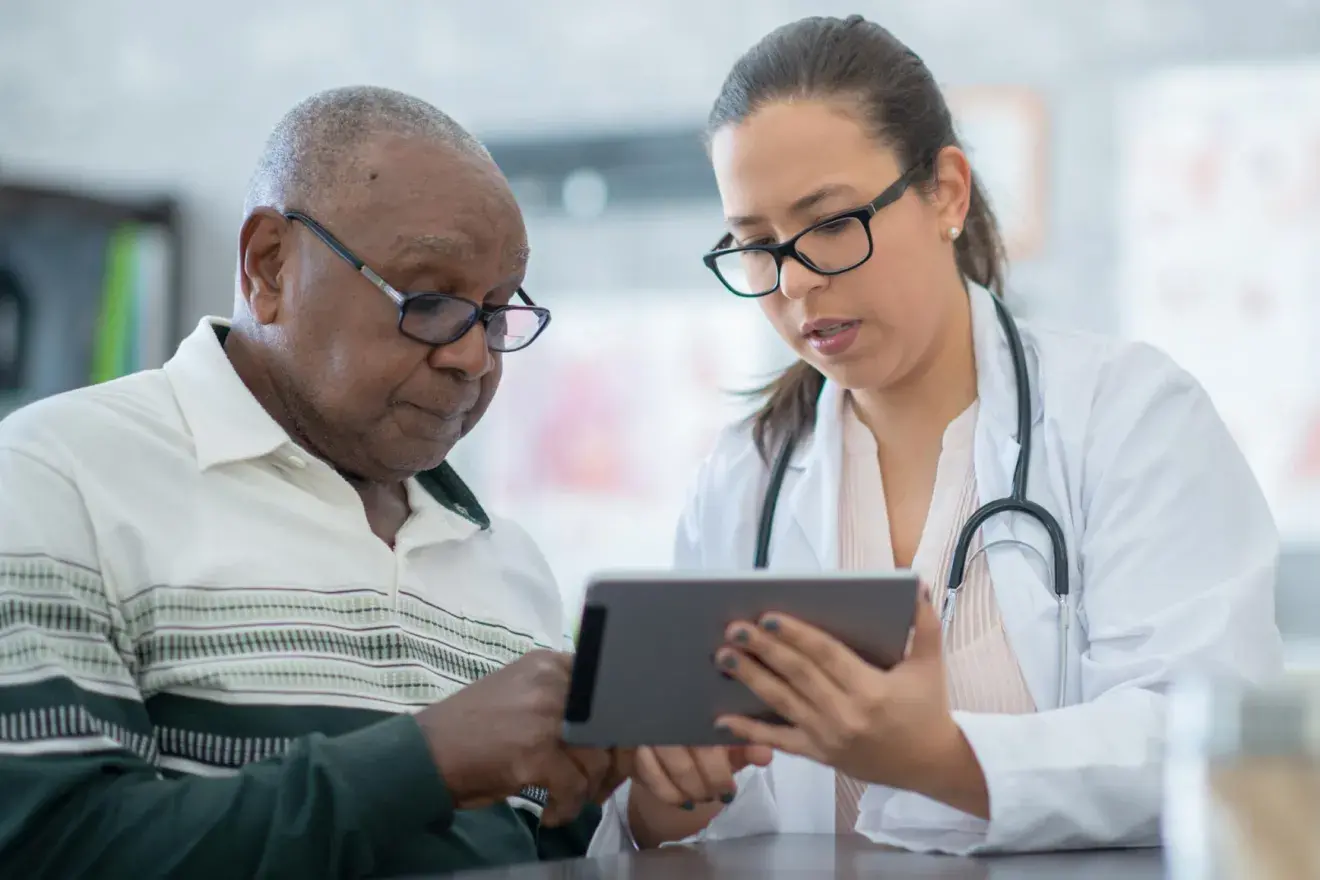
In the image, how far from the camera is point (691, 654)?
1103 millimetres

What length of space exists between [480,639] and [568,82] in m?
2.43

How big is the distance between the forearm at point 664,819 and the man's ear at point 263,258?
0.58 metres

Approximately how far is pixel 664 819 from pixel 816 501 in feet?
1.54

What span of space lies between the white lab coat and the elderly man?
0.96 feet

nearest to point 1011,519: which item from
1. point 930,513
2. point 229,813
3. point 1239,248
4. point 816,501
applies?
point 930,513

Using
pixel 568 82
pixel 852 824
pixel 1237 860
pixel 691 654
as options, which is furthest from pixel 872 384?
pixel 568 82

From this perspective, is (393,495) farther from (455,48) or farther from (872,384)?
(455,48)

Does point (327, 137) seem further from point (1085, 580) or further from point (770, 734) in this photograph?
point (1085, 580)

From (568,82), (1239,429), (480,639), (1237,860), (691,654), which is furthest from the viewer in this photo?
(568,82)

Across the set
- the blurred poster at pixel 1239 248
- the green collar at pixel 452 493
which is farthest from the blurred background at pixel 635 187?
the green collar at pixel 452 493

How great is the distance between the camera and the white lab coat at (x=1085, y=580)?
4.10 feet

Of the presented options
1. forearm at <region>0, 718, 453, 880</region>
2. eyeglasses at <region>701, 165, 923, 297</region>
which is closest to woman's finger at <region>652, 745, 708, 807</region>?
forearm at <region>0, 718, 453, 880</region>

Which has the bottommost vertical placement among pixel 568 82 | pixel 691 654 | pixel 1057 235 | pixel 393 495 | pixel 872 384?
pixel 691 654

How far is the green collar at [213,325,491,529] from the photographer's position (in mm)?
1575
